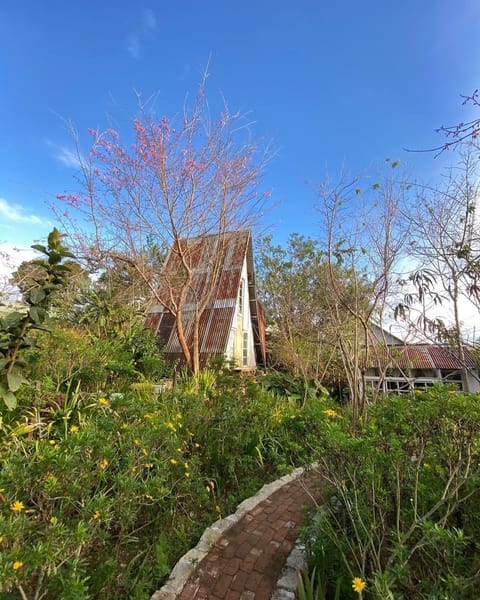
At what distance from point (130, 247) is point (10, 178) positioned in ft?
Result: 9.28

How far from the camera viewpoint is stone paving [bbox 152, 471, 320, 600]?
2170mm

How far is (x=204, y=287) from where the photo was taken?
34.0ft

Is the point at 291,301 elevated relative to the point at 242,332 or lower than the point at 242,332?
elevated

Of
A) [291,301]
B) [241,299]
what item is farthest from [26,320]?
[291,301]

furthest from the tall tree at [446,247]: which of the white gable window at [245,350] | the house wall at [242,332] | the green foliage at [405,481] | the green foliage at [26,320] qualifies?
the white gable window at [245,350]

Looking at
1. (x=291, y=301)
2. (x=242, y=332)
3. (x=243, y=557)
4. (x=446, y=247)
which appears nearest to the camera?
(x=243, y=557)

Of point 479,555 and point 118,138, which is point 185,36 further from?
point 479,555

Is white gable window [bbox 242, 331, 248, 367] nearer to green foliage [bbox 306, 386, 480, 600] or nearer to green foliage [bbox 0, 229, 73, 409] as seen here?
green foliage [bbox 306, 386, 480, 600]

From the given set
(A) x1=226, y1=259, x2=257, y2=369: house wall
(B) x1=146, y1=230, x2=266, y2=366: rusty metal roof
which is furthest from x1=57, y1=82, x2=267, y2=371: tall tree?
(A) x1=226, y1=259, x2=257, y2=369: house wall

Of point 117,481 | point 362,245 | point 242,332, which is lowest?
point 117,481

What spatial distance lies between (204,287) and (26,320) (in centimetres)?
842

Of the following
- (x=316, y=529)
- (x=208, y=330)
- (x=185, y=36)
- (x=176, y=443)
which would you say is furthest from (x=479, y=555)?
(x=208, y=330)

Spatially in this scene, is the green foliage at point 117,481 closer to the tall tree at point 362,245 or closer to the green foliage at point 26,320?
the green foliage at point 26,320

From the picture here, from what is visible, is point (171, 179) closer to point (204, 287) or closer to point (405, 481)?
point (204, 287)
